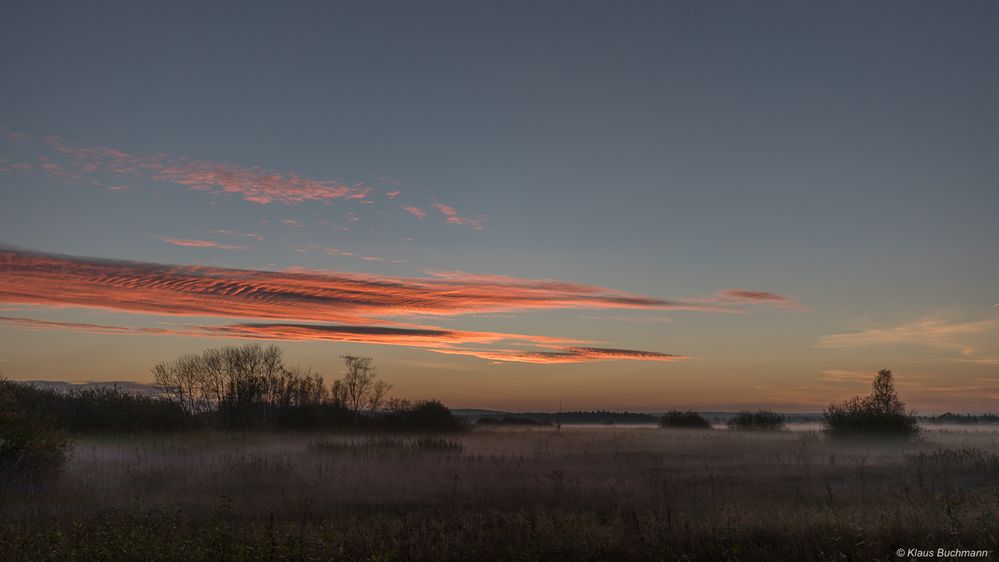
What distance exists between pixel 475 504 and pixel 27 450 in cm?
1317

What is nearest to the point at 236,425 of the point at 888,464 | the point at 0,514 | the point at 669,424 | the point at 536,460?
the point at 536,460

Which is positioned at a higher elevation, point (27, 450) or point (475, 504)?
point (27, 450)

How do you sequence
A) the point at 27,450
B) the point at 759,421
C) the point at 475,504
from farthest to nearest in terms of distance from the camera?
the point at 759,421, the point at 27,450, the point at 475,504

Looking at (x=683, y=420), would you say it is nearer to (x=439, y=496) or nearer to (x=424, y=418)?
(x=424, y=418)

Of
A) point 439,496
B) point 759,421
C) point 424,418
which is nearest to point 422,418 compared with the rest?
point 424,418

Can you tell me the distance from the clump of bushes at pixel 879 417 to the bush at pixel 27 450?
39.2m

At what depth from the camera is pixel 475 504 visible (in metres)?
18.0

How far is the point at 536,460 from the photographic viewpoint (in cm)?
2822

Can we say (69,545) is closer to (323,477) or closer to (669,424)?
(323,477)

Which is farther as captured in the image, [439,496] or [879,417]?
[879,417]

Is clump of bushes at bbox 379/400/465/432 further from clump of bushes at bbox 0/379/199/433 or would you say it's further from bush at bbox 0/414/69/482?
bush at bbox 0/414/69/482

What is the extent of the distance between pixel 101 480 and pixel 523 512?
13.7 metres

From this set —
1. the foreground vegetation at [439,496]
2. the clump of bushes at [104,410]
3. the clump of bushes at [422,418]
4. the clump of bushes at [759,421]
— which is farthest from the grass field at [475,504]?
the clump of bushes at [759,421]

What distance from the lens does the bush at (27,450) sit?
18812 millimetres
